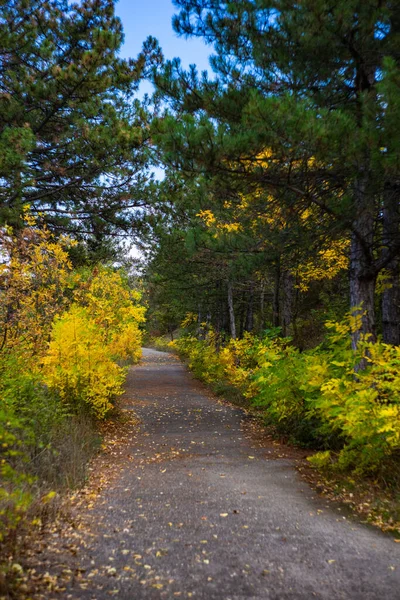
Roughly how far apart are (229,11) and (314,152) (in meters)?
2.18

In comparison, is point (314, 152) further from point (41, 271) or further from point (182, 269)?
point (182, 269)

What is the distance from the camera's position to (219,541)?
3299mm

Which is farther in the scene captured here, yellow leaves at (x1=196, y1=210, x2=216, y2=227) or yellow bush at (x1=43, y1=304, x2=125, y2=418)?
yellow leaves at (x1=196, y1=210, x2=216, y2=227)

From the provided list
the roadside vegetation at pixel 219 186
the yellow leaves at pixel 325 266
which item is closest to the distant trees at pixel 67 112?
the roadside vegetation at pixel 219 186

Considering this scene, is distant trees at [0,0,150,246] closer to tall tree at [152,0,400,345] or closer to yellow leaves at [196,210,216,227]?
yellow leaves at [196,210,216,227]

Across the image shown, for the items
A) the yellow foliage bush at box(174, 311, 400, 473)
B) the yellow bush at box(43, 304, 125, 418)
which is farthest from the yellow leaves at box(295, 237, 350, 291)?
the yellow bush at box(43, 304, 125, 418)

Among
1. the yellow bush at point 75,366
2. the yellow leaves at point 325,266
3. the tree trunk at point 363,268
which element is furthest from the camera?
the yellow leaves at point 325,266

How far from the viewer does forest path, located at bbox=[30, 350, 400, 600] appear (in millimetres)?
2619

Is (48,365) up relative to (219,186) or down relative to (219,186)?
down

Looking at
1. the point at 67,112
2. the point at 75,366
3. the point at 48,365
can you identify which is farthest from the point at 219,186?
the point at 67,112

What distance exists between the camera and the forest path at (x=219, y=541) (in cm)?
262

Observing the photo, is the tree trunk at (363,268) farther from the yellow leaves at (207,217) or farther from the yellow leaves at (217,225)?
the yellow leaves at (207,217)

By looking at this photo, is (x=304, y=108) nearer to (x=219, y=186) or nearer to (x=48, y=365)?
(x=219, y=186)

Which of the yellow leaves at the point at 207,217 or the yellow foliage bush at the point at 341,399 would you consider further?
the yellow leaves at the point at 207,217
